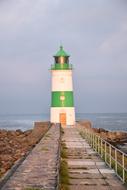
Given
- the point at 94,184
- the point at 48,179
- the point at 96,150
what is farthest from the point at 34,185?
the point at 96,150

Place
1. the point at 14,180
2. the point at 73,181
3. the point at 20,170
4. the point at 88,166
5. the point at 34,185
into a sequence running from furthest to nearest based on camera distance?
the point at 88,166
the point at 73,181
the point at 20,170
the point at 14,180
the point at 34,185

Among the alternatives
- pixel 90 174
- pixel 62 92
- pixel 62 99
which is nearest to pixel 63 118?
pixel 62 99

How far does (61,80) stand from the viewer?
106ft

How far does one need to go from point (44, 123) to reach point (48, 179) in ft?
83.0

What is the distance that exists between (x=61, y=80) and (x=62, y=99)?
1549 mm

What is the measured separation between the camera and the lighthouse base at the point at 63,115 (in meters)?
31.6

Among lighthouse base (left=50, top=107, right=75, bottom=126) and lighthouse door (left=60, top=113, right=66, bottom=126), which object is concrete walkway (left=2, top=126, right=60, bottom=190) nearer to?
lighthouse base (left=50, top=107, right=75, bottom=126)

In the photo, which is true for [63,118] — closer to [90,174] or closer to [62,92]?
[62,92]

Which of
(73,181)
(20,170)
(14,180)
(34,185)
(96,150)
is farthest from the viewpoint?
(96,150)

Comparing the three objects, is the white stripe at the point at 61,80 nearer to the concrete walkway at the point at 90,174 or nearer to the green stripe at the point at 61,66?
the green stripe at the point at 61,66

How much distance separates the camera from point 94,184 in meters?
9.24

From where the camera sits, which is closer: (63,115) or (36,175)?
(36,175)

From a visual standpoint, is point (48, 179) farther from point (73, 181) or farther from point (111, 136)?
point (111, 136)

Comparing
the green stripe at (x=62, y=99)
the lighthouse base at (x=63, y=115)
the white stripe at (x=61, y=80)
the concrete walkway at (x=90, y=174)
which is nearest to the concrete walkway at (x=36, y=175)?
the concrete walkway at (x=90, y=174)
